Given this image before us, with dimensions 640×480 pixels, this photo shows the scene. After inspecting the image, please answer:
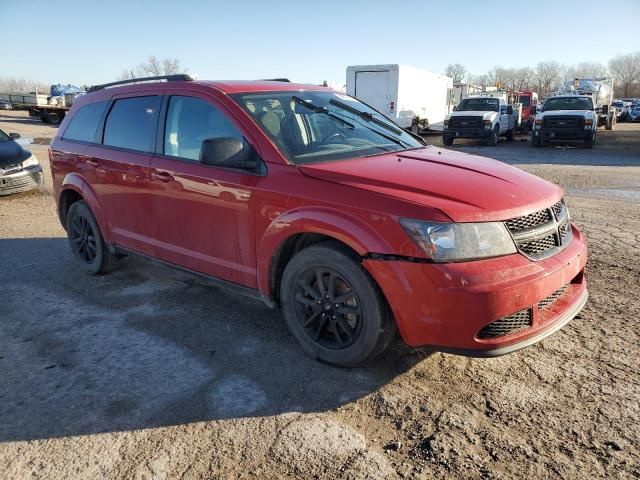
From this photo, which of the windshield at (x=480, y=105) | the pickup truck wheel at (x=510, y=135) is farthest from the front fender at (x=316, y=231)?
the pickup truck wheel at (x=510, y=135)

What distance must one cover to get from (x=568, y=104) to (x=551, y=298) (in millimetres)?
19412

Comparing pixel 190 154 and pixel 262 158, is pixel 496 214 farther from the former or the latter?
pixel 190 154

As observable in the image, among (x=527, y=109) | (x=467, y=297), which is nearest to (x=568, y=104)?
(x=527, y=109)

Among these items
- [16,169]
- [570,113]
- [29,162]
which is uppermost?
[570,113]

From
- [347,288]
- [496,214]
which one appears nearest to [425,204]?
[496,214]

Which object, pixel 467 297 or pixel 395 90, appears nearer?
pixel 467 297

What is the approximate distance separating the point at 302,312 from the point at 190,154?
153 centimetres

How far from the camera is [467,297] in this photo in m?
2.67

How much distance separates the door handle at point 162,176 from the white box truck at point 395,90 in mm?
18445

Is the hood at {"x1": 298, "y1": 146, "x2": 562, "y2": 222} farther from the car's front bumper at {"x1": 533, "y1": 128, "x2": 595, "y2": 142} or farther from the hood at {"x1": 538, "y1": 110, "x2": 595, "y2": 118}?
the hood at {"x1": 538, "y1": 110, "x2": 595, "y2": 118}

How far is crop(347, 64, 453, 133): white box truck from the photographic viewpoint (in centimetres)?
2306

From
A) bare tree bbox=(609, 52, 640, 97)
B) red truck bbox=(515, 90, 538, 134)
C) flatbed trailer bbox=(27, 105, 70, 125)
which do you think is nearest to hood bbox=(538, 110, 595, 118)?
red truck bbox=(515, 90, 538, 134)

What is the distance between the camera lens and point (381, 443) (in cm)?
259

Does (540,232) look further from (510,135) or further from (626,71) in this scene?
(626,71)
